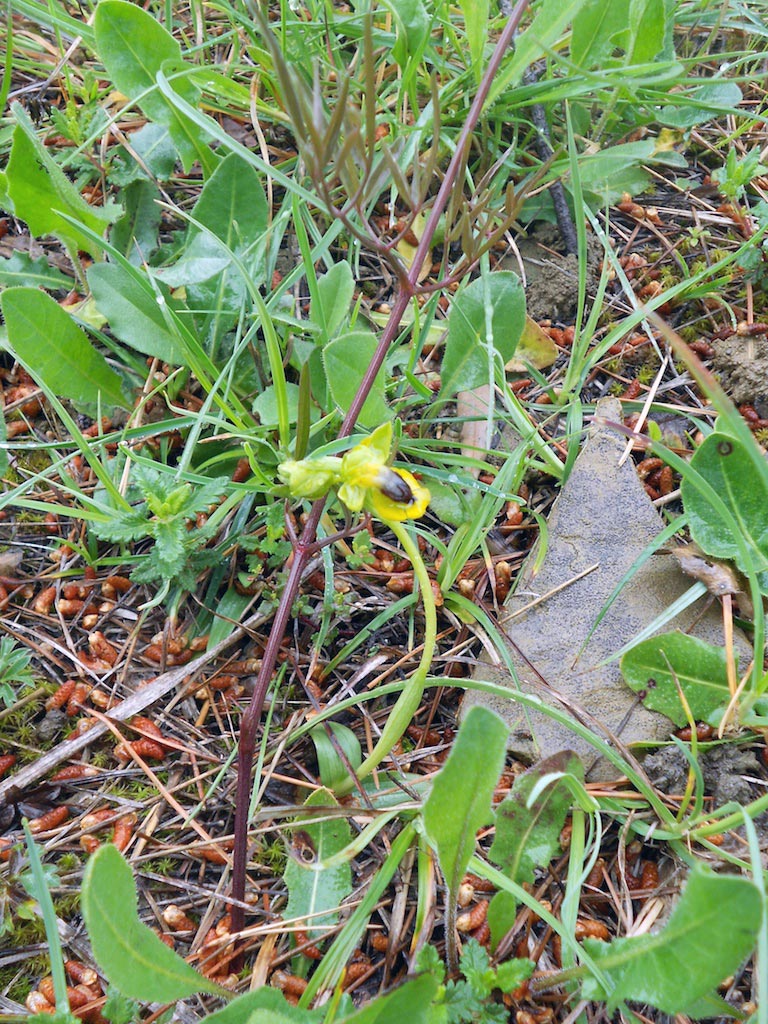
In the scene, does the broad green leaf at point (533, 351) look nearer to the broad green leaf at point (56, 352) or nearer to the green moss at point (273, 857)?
the broad green leaf at point (56, 352)

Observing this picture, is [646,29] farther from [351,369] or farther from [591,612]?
[591,612]

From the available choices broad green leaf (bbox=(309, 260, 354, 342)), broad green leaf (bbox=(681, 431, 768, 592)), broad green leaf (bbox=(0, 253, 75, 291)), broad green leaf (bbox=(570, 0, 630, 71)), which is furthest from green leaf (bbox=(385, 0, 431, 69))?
broad green leaf (bbox=(681, 431, 768, 592))

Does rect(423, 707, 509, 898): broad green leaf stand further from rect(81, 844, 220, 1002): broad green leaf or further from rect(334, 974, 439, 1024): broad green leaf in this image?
rect(81, 844, 220, 1002): broad green leaf

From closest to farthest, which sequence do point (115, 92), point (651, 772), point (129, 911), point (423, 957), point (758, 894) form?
point (758, 894) < point (129, 911) < point (423, 957) < point (651, 772) < point (115, 92)

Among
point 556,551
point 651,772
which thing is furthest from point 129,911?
point 556,551

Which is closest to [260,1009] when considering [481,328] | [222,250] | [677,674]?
[677,674]

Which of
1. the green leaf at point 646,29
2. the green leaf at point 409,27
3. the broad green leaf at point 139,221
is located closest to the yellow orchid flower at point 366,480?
the broad green leaf at point 139,221

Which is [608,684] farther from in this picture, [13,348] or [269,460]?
[13,348]

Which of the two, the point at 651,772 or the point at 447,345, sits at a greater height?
the point at 447,345
